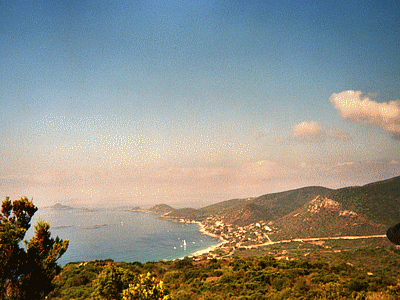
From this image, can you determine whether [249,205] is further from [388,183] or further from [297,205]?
[388,183]

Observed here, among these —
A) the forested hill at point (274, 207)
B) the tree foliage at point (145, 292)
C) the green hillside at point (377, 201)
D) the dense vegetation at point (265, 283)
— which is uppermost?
the tree foliage at point (145, 292)

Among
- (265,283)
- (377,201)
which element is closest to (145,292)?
(265,283)

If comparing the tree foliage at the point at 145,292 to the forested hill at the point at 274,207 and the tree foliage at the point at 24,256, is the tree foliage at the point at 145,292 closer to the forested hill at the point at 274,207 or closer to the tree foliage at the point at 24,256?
the tree foliage at the point at 24,256

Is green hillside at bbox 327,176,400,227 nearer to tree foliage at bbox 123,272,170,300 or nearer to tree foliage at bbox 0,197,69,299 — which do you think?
tree foliage at bbox 123,272,170,300

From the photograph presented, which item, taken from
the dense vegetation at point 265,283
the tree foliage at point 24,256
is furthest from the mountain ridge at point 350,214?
the tree foliage at point 24,256

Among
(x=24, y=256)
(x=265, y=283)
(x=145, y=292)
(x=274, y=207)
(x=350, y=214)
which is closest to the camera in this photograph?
(x=145, y=292)

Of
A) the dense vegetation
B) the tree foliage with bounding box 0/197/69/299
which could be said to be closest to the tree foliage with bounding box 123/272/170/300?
the dense vegetation

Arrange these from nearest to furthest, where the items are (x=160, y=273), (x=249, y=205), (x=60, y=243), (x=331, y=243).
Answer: (x=60, y=243), (x=160, y=273), (x=331, y=243), (x=249, y=205)

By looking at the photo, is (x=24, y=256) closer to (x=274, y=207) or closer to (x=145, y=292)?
(x=145, y=292)

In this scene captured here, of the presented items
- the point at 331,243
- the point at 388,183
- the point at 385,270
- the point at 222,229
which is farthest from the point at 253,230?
the point at 385,270
